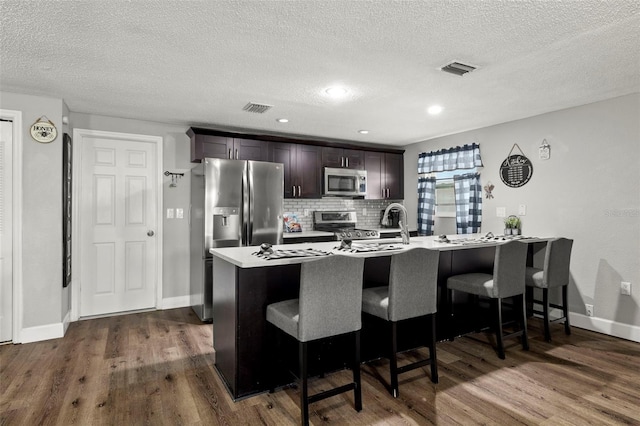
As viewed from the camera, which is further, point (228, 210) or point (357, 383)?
point (228, 210)

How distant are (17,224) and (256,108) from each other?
2.49m

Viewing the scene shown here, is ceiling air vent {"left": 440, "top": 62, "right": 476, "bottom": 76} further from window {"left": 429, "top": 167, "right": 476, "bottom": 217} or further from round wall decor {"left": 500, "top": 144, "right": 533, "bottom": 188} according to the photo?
window {"left": 429, "top": 167, "right": 476, "bottom": 217}

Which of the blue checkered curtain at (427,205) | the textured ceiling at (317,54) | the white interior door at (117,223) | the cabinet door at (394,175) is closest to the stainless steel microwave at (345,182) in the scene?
the cabinet door at (394,175)

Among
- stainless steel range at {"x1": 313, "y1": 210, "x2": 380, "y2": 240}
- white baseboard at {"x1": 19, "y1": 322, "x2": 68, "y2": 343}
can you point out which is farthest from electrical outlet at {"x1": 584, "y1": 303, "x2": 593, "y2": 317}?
white baseboard at {"x1": 19, "y1": 322, "x2": 68, "y2": 343}

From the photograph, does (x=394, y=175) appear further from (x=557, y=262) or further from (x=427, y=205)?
(x=557, y=262)

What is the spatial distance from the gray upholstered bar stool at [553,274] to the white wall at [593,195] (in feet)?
1.24

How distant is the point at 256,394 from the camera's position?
239 centimetres

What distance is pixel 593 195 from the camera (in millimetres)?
3646

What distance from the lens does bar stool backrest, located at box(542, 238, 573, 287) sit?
3.33m

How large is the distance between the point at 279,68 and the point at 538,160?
3.15 m

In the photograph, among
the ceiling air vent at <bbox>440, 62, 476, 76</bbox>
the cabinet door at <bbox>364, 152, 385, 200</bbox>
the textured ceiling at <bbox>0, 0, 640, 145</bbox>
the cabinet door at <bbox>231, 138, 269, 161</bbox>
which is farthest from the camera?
the cabinet door at <bbox>364, 152, 385, 200</bbox>

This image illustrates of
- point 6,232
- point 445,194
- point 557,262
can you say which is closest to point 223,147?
point 6,232

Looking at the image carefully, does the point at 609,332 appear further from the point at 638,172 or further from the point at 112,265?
the point at 112,265

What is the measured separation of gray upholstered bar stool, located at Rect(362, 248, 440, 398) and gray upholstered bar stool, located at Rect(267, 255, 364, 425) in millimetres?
265
